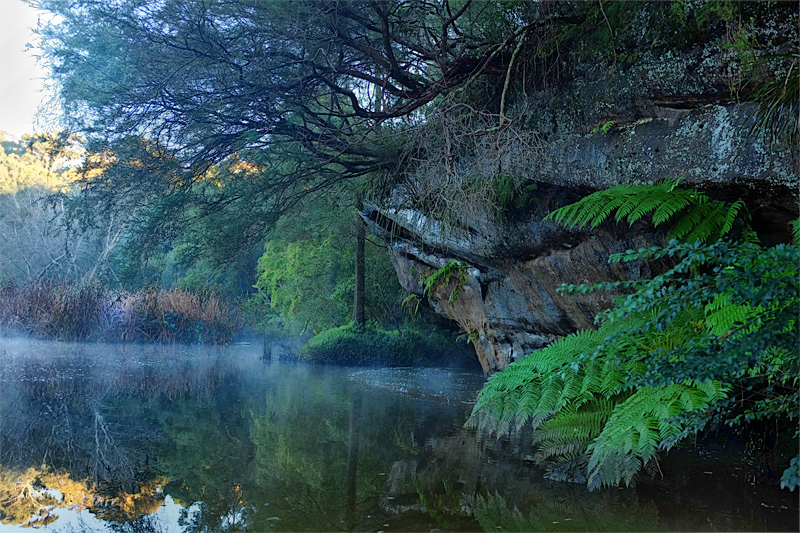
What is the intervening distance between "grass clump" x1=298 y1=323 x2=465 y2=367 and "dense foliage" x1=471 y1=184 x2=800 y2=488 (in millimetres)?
8049

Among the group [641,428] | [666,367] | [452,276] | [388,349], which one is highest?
[452,276]

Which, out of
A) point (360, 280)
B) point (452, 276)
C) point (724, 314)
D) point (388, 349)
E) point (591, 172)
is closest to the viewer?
point (724, 314)

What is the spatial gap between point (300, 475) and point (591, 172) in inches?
137

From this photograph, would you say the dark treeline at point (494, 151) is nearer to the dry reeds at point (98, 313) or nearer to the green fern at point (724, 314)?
the green fern at point (724, 314)

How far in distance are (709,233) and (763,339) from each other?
5.33 ft

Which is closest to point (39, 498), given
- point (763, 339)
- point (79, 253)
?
point (763, 339)

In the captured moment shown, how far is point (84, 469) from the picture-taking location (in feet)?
15.0

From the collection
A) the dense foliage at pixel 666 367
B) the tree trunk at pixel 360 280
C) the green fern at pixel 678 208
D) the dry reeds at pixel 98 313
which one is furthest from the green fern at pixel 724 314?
the dry reeds at pixel 98 313

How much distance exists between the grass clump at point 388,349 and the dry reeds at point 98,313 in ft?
14.6

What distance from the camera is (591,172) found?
17.0 feet

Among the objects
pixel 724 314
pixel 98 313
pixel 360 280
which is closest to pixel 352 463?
pixel 724 314

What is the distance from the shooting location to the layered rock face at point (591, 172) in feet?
13.8

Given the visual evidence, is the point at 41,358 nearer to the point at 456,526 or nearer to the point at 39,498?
the point at 39,498

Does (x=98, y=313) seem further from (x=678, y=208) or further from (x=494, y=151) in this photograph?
(x=678, y=208)
